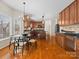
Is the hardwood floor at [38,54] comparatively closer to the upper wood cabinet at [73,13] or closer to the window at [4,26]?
the window at [4,26]

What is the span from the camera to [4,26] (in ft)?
24.9

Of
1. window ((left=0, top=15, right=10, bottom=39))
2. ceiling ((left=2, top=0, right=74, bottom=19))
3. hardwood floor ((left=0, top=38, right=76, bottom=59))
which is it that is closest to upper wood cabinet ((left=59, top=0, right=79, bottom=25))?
ceiling ((left=2, top=0, right=74, bottom=19))

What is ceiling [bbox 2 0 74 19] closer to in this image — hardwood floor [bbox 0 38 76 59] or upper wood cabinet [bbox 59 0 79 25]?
upper wood cabinet [bbox 59 0 79 25]

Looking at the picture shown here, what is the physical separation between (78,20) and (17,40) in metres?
3.16

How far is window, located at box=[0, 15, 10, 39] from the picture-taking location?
23.5 feet

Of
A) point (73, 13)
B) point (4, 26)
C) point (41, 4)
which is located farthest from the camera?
point (4, 26)

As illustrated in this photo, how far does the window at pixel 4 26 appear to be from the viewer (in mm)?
7156

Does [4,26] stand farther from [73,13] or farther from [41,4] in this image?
[73,13]

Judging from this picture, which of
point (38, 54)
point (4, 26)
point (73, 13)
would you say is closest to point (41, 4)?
point (73, 13)

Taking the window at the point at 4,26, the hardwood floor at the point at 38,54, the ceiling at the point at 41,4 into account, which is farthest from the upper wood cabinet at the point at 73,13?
the window at the point at 4,26

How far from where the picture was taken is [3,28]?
746 centimetres

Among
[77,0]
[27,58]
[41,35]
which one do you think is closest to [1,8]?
[27,58]

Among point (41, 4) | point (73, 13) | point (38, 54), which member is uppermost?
point (41, 4)

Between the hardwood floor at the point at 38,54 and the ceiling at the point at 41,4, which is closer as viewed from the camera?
the hardwood floor at the point at 38,54
